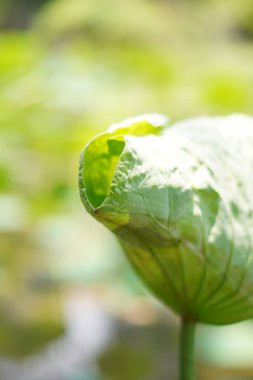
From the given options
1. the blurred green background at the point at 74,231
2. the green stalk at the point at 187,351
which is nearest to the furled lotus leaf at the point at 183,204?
the green stalk at the point at 187,351

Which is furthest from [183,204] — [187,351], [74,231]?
[74,231]

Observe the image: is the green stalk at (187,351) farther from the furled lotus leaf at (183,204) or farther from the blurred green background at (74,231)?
the blurred green background at (74,231)

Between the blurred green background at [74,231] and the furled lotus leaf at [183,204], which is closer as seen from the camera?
the furled lotus leaf at [183,204]

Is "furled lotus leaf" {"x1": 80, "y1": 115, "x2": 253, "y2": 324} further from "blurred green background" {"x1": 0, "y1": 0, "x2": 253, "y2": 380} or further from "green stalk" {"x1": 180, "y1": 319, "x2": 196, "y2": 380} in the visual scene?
"blurred green background" {"x1": 0, "y1": 0, "x2": 253, "y2": 380}

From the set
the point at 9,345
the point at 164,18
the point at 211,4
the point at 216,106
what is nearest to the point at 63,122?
the point at 216,106

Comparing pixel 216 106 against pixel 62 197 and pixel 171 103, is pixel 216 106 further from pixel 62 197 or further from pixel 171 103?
pixel 62 197

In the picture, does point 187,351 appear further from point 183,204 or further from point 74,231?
point 74,231
